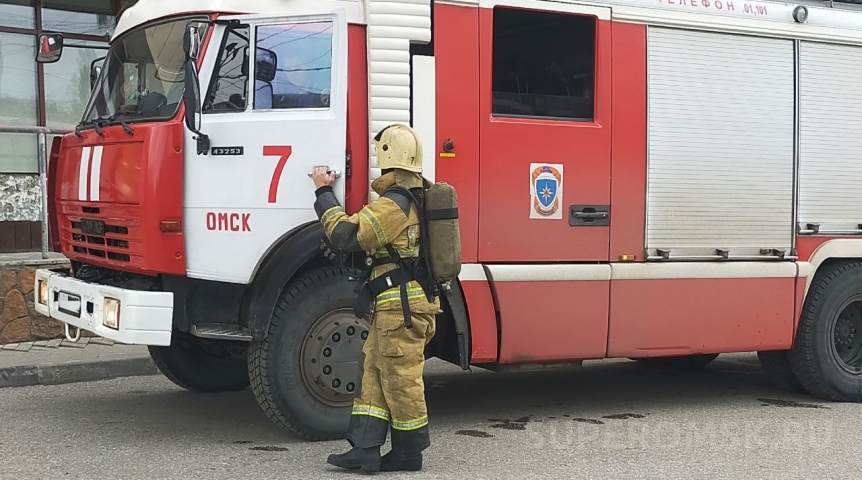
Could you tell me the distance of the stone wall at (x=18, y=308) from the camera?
881 centimetres

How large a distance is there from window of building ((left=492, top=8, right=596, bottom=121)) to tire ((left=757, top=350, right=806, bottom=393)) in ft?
8.23

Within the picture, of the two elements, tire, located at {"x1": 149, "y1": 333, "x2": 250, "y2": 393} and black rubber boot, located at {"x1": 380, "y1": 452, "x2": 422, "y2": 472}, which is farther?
tire, located at {"x1": 149, "y1": 333, "x2": 250, "y2": 393}

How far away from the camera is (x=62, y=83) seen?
37.6 ft

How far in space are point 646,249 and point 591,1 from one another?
1619 mm

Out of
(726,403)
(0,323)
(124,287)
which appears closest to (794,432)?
(726,403)

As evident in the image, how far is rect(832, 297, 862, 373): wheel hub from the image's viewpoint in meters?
7.42

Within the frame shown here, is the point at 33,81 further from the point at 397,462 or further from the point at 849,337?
the point at 849,337

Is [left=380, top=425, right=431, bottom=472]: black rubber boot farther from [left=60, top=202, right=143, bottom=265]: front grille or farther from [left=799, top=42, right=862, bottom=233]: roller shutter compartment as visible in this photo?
[left=799, top=42, right=862, bottom=233]: roller shutter compartment

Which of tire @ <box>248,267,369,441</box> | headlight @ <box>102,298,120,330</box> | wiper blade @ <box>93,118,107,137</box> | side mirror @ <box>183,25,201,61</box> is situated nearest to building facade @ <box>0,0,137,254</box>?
wiper blade @ <box>93,118,107,137</box>

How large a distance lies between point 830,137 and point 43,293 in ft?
17.8

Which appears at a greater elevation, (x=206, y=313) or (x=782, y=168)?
(x=782, y=168)

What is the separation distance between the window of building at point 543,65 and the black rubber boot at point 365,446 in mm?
2089

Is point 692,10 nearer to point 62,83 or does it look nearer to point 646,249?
point 646,249

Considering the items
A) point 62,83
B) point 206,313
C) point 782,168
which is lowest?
point 206,313
